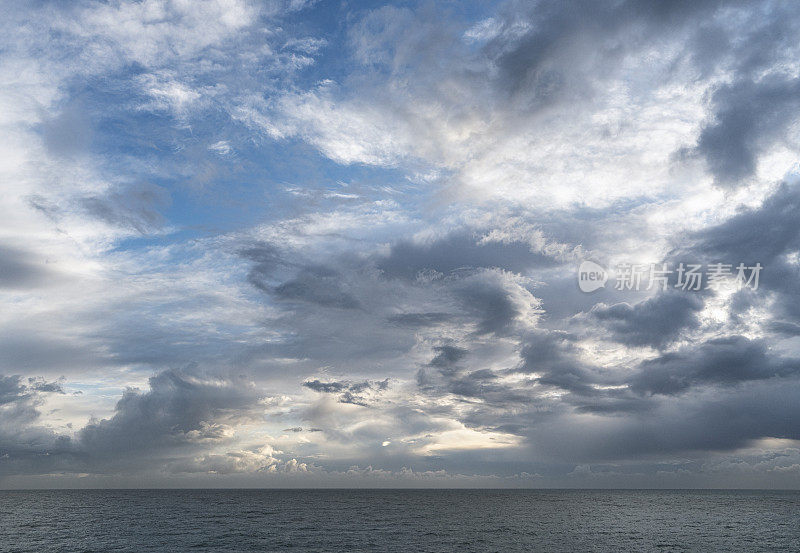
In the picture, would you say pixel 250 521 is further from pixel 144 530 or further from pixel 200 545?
pixel 200 545

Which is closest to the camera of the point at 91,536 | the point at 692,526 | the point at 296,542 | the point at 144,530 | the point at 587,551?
the point at 587,551

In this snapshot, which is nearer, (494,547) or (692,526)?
(494,547)

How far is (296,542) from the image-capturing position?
8306 centimetres

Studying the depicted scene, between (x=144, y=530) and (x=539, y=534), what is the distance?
8185 cm

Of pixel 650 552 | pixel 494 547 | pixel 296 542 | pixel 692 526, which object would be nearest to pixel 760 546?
pixel 650 552

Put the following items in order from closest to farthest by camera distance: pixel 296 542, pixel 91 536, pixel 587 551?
pixel 587 551 < pixel 296 542 < pixel 91 536

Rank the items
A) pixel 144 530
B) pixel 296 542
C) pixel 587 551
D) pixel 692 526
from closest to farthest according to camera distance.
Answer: pixel 587 551 < pixel 296 542 < pixel 144 530 < pixel 692 526

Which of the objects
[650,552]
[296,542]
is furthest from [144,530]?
[650,552]

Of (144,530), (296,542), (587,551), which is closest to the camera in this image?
(587,551)

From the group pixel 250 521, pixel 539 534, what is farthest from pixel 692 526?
pixel 250 521

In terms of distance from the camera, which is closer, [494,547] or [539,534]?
[494,547]

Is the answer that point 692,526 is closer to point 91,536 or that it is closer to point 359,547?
point 359,547

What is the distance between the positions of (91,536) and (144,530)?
38.2 feet

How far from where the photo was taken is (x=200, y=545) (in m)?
79.3
